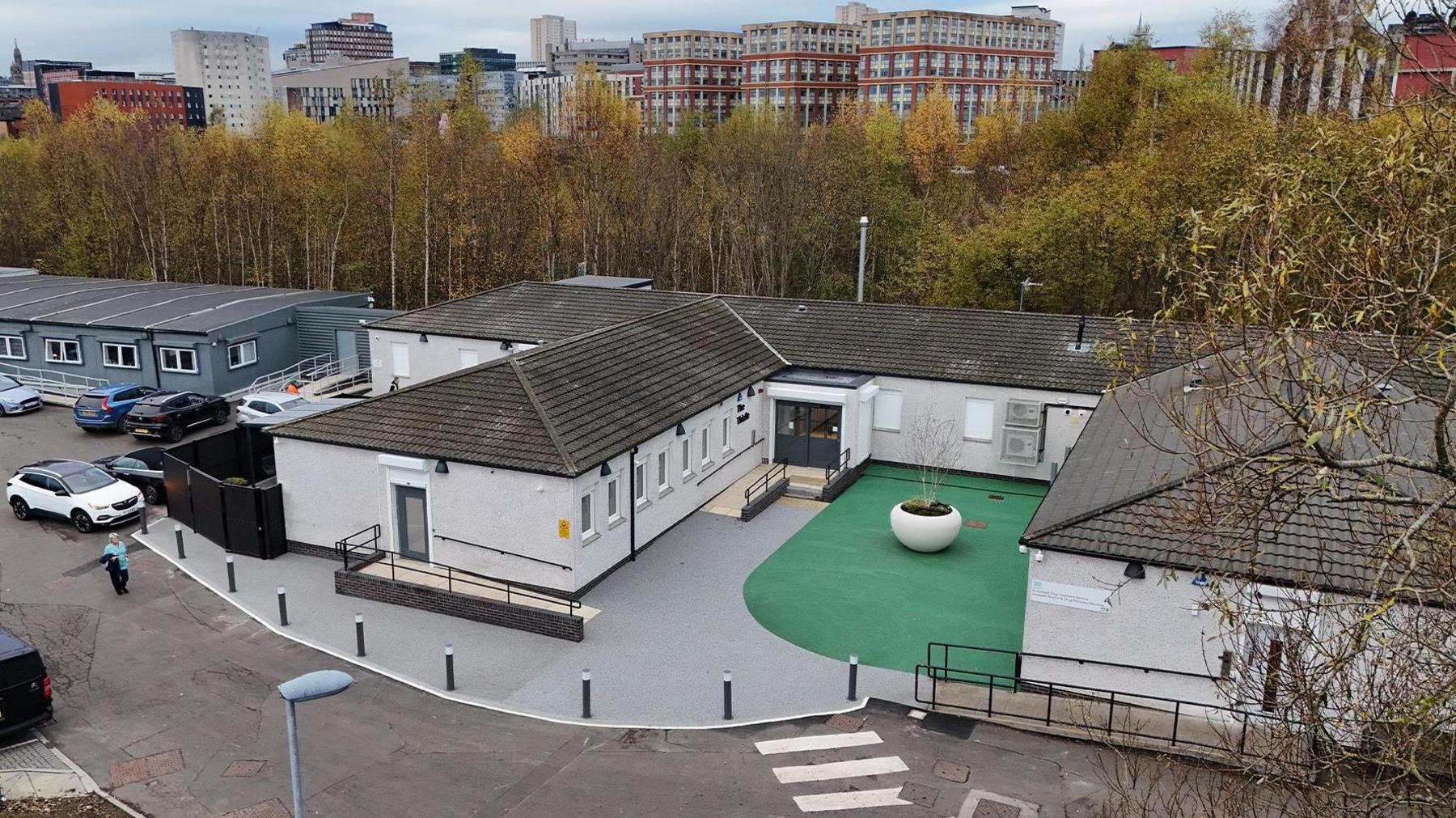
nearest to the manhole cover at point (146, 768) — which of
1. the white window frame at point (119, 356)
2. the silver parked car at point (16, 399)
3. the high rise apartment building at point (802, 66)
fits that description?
the silver parked car at point (16, 399)

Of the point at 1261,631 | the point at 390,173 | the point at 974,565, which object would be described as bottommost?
the point at 974,565

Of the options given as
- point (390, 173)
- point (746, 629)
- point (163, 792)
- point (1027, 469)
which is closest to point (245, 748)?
point (163, 792)

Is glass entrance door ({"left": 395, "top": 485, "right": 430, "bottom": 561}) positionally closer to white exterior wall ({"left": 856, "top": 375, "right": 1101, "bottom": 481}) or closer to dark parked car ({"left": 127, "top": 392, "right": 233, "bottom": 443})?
white exterior wall ({"left": 856, "top": 375, "right": 1101, "bottom": 481})

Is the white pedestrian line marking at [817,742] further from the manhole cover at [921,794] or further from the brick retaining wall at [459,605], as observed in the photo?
the brick retaining wall at [459,605]

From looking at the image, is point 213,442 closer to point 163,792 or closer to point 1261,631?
point 163,792

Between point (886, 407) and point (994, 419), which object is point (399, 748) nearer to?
point (886, 407)

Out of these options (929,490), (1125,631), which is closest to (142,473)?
(929,490)

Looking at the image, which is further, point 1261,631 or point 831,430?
point 831,430
